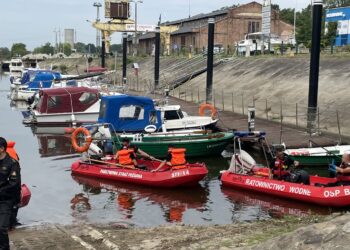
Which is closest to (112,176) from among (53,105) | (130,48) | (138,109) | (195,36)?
(138,109)

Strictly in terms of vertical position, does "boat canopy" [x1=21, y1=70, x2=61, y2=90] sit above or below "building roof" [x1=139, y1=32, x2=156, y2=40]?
below

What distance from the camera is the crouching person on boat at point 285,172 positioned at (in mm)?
14844

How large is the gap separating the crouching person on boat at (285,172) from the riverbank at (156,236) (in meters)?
3.41

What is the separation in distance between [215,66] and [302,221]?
40860mm

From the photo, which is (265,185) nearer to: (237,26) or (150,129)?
(150,129)

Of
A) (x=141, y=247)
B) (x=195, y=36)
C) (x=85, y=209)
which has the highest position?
(x=195, y=36)

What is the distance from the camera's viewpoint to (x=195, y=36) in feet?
272

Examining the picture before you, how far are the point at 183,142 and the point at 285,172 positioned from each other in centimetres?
645

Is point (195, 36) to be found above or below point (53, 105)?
above

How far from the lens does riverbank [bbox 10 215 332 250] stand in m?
9.22

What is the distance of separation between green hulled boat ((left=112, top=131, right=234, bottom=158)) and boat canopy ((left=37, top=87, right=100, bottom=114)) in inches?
450

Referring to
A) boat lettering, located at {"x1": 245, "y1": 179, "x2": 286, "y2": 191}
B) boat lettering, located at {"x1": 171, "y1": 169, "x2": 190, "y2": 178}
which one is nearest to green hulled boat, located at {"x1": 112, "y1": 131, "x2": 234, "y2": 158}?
boat lettering, located at {"x1": 171, "y1": 169, "x2": 190, "y2": 178}

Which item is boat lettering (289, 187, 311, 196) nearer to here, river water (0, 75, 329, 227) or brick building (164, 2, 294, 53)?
river water (0, 75, 329, 227)

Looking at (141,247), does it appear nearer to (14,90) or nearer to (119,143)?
(119,143)
